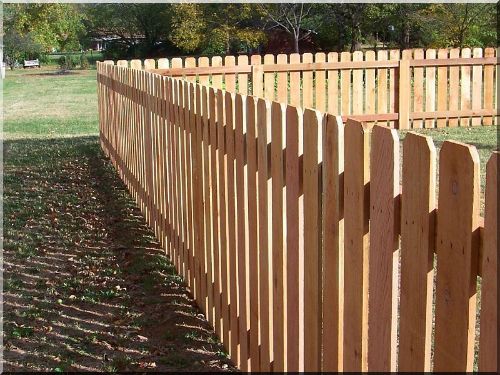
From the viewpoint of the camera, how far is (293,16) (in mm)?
43656

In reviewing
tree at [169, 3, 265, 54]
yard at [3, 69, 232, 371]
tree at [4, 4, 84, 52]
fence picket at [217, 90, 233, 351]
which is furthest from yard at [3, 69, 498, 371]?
tree at [4, 4, 84, 52]

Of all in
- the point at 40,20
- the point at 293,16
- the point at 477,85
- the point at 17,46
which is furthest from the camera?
the point at 17,46

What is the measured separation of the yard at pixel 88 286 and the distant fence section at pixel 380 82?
3.04 m

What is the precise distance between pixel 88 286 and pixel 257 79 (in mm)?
7930

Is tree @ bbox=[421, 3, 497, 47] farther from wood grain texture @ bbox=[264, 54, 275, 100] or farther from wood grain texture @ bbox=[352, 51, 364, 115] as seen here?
wood grain texture @ bbox=[264, 54, 275, 100]

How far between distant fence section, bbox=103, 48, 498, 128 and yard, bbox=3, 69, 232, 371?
366 cm

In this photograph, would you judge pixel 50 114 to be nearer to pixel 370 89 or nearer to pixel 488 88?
pixel 370 89

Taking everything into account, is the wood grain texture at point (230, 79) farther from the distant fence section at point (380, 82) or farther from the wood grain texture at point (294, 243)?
the wood grain texture at point (294, 243)

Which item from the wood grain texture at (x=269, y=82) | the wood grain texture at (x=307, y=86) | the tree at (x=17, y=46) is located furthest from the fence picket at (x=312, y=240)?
the tree at (x=17, y=46)

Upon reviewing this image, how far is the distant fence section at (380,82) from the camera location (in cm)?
1269

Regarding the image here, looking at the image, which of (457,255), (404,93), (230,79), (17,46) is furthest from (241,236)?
(17,46)

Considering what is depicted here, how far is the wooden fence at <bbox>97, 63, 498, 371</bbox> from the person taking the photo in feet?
5.97

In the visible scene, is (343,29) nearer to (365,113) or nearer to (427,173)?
(365,113)

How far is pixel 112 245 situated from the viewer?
6.45 meters
